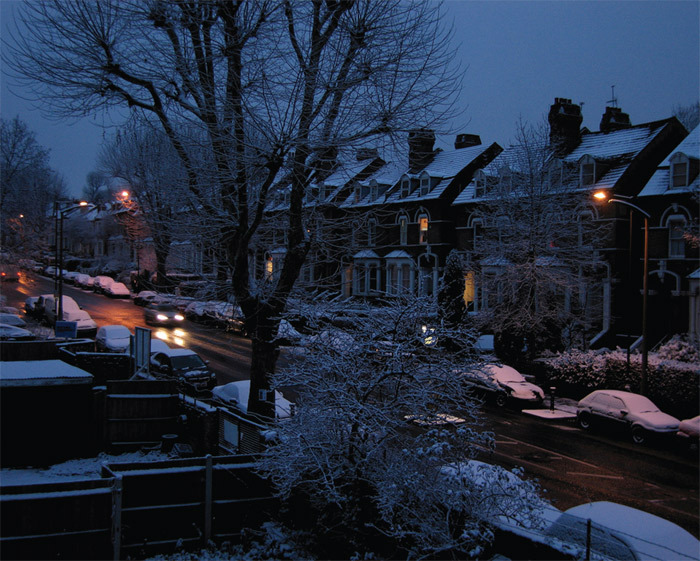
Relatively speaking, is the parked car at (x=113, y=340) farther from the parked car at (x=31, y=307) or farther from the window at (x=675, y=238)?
the window at (x=675, y=238)

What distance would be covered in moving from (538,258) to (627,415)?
11443mm

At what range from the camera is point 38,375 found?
1270 centimetres

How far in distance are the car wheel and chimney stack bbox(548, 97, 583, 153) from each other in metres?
19.6

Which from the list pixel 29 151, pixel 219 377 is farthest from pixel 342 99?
pixel 29 151

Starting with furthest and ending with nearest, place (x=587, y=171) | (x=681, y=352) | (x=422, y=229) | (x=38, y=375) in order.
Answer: (x=422, y=229) → (x=587, y=171) → (x=681, y=352) → (x=38, y=375)

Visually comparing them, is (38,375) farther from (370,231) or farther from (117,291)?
(117,291)

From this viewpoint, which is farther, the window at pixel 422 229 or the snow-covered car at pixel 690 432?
the window at pixel 422 229

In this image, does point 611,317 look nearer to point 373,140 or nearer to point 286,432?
point 373,140

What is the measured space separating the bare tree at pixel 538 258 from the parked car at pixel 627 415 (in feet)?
25.8

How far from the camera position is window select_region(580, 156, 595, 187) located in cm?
3126

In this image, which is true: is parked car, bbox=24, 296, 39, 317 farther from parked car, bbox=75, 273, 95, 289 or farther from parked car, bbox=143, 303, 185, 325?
parked car, bbox=75, 273, 95, 289

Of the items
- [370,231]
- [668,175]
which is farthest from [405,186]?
[370,231]

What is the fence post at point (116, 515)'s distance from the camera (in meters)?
8.11

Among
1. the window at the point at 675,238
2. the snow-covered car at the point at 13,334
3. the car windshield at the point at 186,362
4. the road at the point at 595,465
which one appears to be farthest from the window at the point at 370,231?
the snow-covered car at the point at 13,334
